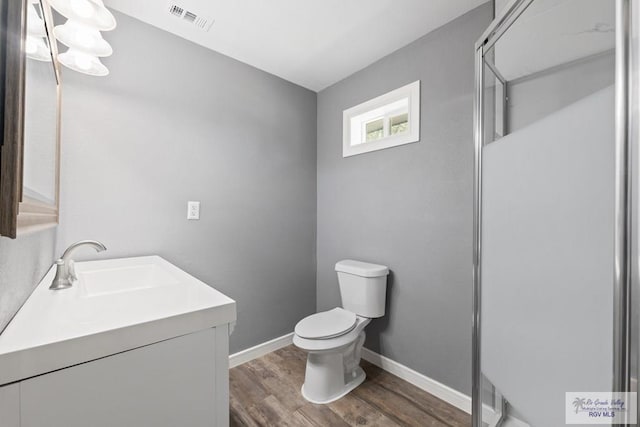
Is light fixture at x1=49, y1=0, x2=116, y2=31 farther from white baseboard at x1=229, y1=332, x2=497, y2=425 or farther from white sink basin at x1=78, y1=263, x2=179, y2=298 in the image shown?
white baseboard at x1=229, y1=332, x2=497, y2=425

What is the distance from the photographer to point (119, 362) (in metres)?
0.59

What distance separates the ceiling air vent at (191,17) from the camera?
1542mm

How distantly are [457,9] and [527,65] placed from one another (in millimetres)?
604

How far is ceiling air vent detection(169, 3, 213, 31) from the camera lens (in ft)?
5.06

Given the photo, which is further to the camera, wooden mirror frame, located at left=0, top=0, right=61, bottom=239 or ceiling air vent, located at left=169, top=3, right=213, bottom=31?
ceiling air vent, located at left=169, top=3, right=213, bottom=31

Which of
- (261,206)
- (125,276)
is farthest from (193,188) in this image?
(125,276)

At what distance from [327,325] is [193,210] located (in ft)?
3.89

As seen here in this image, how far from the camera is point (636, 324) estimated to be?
52 centimetres

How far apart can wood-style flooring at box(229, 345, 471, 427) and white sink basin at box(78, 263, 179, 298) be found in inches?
35.4

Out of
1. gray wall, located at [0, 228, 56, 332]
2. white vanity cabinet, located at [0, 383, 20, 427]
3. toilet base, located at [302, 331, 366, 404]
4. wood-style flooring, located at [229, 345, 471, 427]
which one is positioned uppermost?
gray wall, located at [0, 228, 56, 332]

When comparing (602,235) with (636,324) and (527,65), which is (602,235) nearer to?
(636,324)

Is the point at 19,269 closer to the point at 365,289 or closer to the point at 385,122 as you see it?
the point at 365,289

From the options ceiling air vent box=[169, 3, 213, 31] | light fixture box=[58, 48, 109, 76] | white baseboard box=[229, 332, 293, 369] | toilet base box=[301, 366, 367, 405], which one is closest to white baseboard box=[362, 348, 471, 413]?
toilet base box=[301, 366, 367, 405]

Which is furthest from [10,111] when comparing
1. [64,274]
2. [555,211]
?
[555,211]
